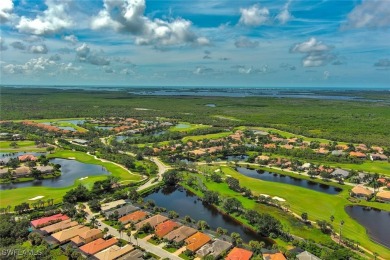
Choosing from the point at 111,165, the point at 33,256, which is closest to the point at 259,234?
the point at 33,256

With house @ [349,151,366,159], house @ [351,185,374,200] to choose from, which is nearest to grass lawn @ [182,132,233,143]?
house @ [349,151,366,159]

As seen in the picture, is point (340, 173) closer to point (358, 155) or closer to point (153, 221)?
point (358, 155)

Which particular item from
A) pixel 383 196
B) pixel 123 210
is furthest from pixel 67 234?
pixel 383 196

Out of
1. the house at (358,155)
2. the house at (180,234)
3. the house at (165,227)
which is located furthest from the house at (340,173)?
the house at (165,227)

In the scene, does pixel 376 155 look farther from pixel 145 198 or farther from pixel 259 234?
pixel 145 198

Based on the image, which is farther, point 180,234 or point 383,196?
point 383,196

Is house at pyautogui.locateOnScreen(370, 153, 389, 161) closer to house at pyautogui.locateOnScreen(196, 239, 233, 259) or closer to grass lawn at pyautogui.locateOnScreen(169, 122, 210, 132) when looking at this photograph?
house at pyautogui.locateOnScreen(196, 239, 233, 259)

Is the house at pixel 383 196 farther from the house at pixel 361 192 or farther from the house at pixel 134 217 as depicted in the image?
the house at pixel 134 217
